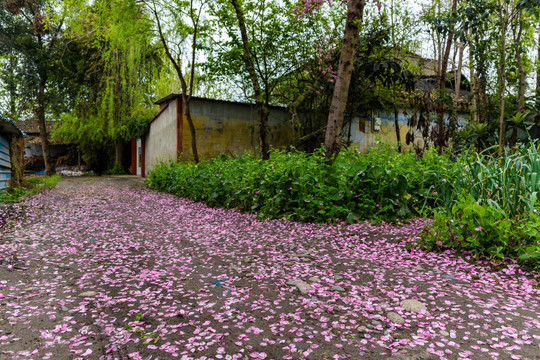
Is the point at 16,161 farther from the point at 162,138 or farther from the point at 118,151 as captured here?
the point at 118,151

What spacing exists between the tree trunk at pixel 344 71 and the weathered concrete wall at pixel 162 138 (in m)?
8.47

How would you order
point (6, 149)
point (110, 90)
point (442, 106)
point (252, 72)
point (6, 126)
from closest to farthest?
point (252, 72) < point (442, 106) < point (6, 126) < point (6, 149) < point (110, 90)

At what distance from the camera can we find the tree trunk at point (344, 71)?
530 cm

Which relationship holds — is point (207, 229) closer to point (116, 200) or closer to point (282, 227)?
point (282, 227)

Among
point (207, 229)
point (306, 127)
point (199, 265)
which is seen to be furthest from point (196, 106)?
point (199, 265)

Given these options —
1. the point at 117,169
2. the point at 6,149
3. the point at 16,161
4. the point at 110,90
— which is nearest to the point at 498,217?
the point at 6,149

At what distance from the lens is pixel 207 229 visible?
4.74m

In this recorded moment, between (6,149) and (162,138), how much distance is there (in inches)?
228

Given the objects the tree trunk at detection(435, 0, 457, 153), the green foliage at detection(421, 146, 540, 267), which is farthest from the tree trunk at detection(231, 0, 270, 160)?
the green foliage at detection(421, 146, 540, 267)

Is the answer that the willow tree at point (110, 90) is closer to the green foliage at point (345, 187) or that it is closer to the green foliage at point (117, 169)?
the green foliage at point (117, 169)

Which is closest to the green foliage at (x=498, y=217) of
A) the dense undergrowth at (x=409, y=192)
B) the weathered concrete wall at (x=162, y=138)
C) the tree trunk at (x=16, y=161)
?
the dense undergrowth at (x=409, y=192)

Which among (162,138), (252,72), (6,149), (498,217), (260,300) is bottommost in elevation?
(260,300)

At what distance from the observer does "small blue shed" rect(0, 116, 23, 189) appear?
910cm

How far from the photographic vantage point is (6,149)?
1016 cm
